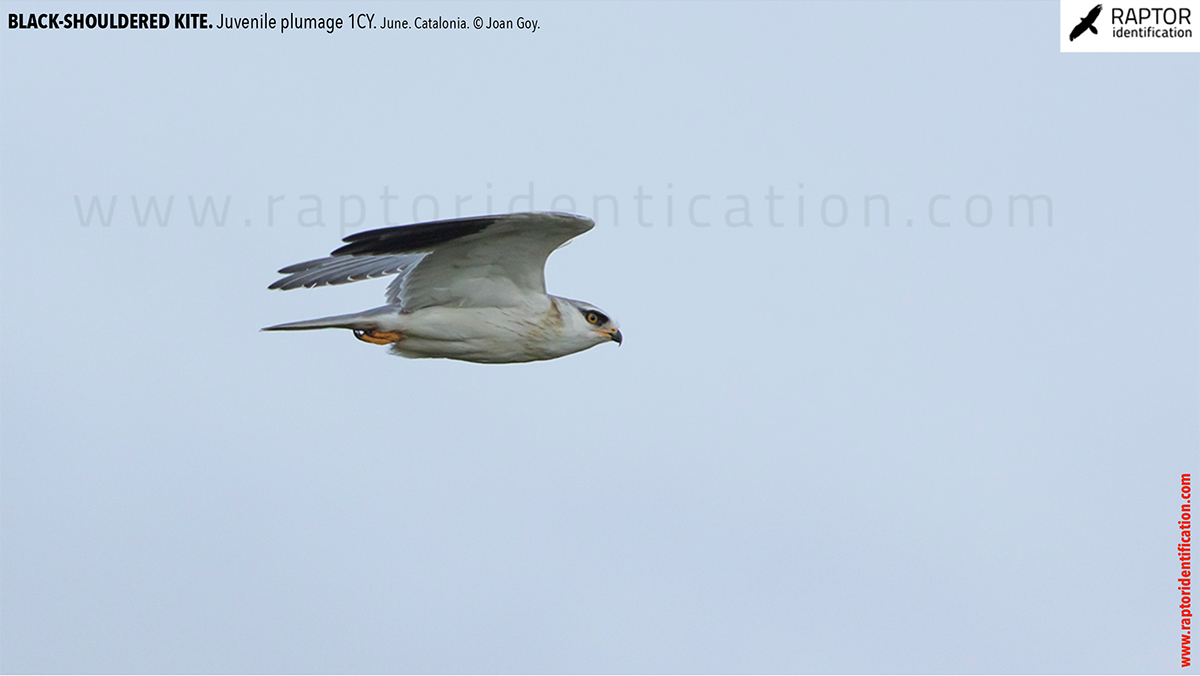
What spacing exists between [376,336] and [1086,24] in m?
8.33

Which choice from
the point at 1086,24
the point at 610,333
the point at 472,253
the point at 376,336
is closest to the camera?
the point at 472,253

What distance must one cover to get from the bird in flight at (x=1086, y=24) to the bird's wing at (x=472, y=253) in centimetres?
685

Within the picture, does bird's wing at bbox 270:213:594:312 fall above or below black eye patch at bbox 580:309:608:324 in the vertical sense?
above

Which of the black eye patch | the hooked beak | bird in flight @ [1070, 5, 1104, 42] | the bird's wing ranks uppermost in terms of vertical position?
bird in flight @ [1070, 5, 1104, 42]

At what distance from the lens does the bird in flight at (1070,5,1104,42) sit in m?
14.1

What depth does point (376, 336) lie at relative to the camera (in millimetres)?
10742

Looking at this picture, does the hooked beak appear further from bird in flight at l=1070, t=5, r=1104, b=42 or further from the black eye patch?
bird in flight at l=1070, t=5, r=1104, b=42

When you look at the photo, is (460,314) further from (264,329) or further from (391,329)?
(264,329)

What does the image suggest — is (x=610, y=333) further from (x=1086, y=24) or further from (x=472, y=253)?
(x=1086, y=24)

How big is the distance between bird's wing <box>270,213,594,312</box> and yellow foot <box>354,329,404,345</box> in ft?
0.77

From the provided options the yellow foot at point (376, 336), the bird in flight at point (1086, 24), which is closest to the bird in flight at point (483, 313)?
the yellow foot at point (376, 336)

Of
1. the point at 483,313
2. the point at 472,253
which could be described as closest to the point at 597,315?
the point at 483,313

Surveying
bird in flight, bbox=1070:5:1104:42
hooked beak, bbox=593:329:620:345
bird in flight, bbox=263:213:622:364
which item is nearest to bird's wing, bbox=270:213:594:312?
bird in flight, bbox=263:213:622:364

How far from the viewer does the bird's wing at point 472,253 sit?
384 inches
